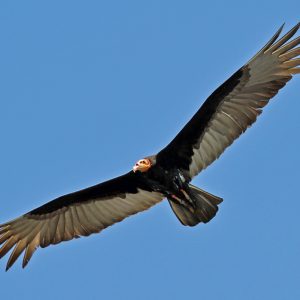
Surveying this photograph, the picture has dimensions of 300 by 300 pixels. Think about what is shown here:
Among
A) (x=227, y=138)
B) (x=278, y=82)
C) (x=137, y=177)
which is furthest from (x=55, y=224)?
(x=278, y=82)

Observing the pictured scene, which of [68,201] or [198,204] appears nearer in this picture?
[198,204]

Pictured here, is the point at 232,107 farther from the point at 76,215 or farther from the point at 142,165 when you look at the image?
the point at 76,215

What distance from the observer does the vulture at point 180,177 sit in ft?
47.9

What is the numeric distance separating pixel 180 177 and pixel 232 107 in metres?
1.29

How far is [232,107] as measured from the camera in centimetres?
1481

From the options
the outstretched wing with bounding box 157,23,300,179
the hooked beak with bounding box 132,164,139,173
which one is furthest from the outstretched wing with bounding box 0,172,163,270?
the outstretched wing with bounding box 157,23,300,179

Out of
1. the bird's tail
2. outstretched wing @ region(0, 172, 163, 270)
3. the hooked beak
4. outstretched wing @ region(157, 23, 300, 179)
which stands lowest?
the bird's tail

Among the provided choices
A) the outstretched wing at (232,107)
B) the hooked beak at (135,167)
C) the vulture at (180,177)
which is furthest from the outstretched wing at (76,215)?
the outstretched wing at (232,107)

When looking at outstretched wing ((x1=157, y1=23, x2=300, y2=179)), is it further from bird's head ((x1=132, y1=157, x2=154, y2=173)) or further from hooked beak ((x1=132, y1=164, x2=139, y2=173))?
hooked beak ((x1=132, y1=164, x2=139, y2=173))

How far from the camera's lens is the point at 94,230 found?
52.0 feet

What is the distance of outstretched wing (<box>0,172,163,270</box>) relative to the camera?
15695 millimetres

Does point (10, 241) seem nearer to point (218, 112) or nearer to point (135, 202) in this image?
point (135, 202)

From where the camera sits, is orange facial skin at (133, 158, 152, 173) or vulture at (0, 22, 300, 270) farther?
orange facial skin at (133, 158, 152, 173)

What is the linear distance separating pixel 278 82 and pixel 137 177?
2.65 meters
